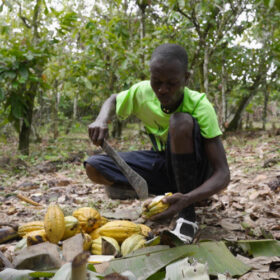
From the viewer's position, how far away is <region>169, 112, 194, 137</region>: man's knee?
76.2 inches

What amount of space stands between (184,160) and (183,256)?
650 mm

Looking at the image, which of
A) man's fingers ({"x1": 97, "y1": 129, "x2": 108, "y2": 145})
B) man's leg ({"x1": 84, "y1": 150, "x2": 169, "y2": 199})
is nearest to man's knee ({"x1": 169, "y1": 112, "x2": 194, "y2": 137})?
man's fingers ({"x1": 97, "y1": 129, "x2": 108, "y2": 145})

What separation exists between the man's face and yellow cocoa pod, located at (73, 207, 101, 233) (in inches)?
33.4

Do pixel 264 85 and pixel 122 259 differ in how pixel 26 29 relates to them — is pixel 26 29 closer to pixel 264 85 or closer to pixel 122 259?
pixel 264 85

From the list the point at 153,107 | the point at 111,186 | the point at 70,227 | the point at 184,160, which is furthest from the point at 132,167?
the point at 70,227

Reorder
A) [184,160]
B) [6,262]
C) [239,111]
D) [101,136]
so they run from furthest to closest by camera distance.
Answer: [239,111] < [184,160] < [101,136] < [6,262]

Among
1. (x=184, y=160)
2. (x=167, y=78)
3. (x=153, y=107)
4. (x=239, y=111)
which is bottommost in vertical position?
(x=184, y=160)

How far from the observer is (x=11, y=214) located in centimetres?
255

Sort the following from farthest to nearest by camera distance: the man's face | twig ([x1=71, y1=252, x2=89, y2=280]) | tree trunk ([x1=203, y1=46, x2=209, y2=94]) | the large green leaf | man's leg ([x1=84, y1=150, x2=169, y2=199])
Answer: tree trunk ([x1=203, y1=46, x2=209, y2=94])
man's leg ([x1=84, y1=150, x2=169, y2=199])
the man's face
the large green leaf
twig ([x1=71, y1=252, x2=89, y2=280])

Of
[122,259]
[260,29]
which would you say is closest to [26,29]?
[260,29]

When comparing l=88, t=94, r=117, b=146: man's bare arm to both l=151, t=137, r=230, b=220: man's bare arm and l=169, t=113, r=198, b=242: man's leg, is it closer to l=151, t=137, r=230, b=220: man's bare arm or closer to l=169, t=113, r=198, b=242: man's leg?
l=169, t=113, r=198, b=242: man's leg

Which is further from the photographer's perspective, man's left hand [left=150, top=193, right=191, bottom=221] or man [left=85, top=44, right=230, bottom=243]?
man [left=85, top=44, right=230, bottom=243]

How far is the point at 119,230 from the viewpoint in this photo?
182 centimetres

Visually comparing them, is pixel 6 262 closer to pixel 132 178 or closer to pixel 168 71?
pixel 132 178
